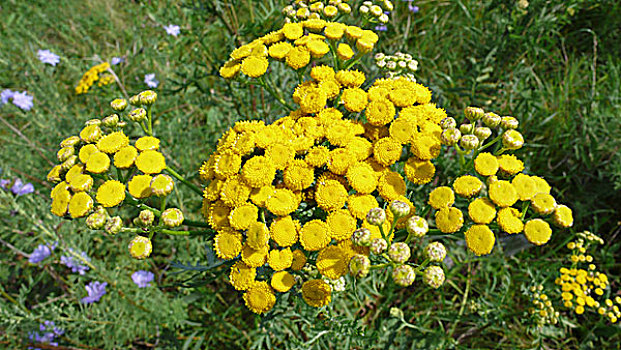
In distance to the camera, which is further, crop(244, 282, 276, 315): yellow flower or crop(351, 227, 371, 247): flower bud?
crop(244, 282, 276, 315): yellow flower

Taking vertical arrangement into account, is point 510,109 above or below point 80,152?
below

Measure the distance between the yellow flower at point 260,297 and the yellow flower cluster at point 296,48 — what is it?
121 cm

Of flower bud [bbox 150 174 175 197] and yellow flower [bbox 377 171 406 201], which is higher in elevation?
yellow flower [bbox 377 171 406 201]

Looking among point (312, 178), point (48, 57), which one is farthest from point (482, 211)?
point (48, 57)

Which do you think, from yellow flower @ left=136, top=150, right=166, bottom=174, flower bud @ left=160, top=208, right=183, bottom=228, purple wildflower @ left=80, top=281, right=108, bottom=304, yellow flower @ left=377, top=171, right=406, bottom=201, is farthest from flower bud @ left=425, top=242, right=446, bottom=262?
purple wildflower @ left=80, top=281, right=108, bottom=304

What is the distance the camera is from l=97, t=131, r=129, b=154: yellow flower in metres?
2.12

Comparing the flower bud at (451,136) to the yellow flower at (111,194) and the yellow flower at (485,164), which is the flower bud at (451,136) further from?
the yellow flower at (111,194)

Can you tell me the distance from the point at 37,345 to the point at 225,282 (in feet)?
5.41

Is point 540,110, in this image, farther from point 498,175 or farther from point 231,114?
point 231,114

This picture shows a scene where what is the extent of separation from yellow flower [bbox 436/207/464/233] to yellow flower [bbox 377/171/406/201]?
22cm

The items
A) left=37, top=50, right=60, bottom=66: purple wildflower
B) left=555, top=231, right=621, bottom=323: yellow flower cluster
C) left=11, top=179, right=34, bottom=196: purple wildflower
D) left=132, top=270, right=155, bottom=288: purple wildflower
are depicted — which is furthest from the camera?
left=37, top=50, right=60, bottom=66: purple wildflower

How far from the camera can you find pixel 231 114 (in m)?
4.16

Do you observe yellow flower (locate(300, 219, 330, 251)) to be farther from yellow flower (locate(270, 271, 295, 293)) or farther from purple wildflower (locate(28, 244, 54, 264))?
purple wildflower (locate(28, 244, 54, 264))

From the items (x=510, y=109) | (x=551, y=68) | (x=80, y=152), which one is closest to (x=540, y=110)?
(x=510, y=109)
